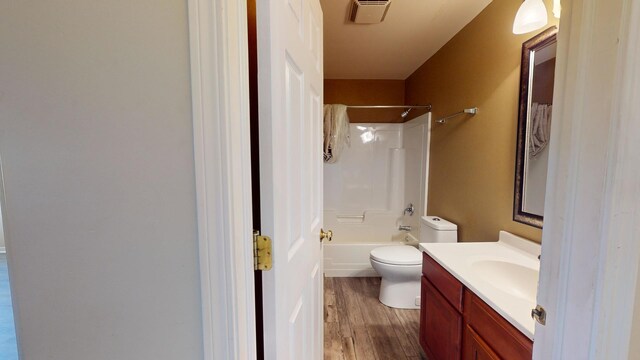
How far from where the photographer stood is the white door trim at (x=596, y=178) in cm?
46

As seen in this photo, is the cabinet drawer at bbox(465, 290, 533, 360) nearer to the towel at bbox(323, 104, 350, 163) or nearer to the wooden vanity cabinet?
the wooden vanity cabinet

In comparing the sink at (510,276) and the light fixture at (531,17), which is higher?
the light fixture at (531,17)

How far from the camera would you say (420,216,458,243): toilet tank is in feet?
6.42

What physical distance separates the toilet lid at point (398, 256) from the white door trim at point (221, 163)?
1751 millimetres

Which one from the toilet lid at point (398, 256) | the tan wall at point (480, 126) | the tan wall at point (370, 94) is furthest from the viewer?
the tan wall at point (370, 94)

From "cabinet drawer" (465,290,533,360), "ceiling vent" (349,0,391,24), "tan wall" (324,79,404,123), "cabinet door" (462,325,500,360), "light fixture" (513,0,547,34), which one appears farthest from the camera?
"tan wall" (324,79,404,123)

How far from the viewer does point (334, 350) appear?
5.59ft

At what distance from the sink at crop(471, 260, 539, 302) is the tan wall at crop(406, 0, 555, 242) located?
9.3 inches

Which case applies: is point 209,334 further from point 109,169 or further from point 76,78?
point 76,78

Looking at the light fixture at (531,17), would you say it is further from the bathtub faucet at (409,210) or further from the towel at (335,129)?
the bathtub faucet at (409,210)

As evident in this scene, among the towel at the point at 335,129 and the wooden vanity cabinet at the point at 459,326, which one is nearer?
the wooden vanity cabinet at the point at 459,326

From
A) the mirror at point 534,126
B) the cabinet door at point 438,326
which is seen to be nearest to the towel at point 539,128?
the mirror at point 534,126

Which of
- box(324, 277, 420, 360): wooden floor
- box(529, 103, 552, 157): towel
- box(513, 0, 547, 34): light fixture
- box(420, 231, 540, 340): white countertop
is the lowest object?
box(324, 277, 420, 360): wooden floor

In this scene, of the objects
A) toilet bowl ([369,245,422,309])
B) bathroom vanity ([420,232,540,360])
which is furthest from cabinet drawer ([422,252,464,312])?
toilet bowl ([369,245,422,309])
